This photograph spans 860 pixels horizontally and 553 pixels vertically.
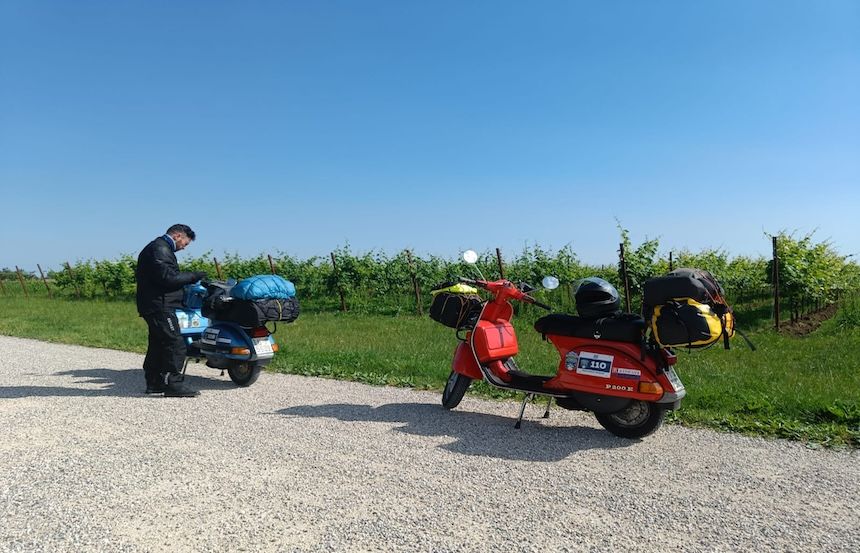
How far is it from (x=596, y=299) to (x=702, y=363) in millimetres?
3990

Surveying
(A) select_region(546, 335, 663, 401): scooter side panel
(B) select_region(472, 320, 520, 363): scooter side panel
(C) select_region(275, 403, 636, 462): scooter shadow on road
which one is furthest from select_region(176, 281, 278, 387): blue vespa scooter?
(A) select_region(546, 335, 663, 401): scooter side panel

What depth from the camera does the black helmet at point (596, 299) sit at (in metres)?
4.57

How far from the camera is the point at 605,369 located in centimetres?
443

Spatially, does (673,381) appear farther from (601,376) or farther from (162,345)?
(162,345)

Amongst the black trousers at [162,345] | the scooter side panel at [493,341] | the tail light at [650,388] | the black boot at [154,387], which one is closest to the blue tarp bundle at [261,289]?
the black trousers at [162,345]

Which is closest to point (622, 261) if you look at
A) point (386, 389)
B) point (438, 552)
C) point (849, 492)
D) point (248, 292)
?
point (386, 389)

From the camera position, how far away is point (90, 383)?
22.1 feet

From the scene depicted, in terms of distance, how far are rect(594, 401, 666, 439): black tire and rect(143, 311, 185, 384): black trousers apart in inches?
161

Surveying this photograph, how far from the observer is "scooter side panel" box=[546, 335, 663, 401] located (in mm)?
4312

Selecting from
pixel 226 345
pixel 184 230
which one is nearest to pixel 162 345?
pixel 226 345

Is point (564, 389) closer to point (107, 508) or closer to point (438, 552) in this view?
point (438, 552)

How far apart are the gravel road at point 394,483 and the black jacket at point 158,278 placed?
1.07 meters

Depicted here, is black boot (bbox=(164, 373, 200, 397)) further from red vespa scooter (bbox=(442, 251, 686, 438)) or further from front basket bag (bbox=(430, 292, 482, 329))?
red vespa scooter (bbox=(442, 251, 686, 438))

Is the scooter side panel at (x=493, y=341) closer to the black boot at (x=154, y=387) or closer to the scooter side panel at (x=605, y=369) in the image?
the scooter side panel at (x=605, y=369)
